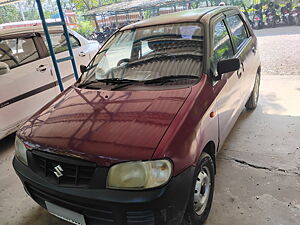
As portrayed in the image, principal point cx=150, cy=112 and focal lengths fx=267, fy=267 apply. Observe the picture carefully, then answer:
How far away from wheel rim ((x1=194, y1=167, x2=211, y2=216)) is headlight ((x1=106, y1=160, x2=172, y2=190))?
427 millimetres

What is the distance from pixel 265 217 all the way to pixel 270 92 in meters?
2.90

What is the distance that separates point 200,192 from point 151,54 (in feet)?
4.14

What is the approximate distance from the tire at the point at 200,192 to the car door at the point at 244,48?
125 cm

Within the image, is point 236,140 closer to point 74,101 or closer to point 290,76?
point 74,101

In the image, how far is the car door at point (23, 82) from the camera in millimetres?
3365

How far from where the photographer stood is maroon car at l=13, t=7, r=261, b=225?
1434 mm

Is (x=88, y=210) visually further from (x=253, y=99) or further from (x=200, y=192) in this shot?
(x=253, y=99)

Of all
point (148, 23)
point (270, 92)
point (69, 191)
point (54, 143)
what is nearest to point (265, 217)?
point (69, 191)

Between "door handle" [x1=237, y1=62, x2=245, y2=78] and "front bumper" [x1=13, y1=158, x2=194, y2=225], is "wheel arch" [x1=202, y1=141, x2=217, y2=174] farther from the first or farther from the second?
"door handle" [x1=237, y1=62, x2=245, y2=78]

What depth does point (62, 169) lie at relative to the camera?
1.58 m

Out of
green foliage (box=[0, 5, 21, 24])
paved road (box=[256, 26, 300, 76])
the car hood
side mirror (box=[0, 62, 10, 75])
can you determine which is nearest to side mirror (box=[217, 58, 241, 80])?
the car hood

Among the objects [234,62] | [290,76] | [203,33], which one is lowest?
[290,76]

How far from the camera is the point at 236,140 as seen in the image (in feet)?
10.0

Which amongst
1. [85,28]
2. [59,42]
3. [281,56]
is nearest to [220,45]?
[59,42]
